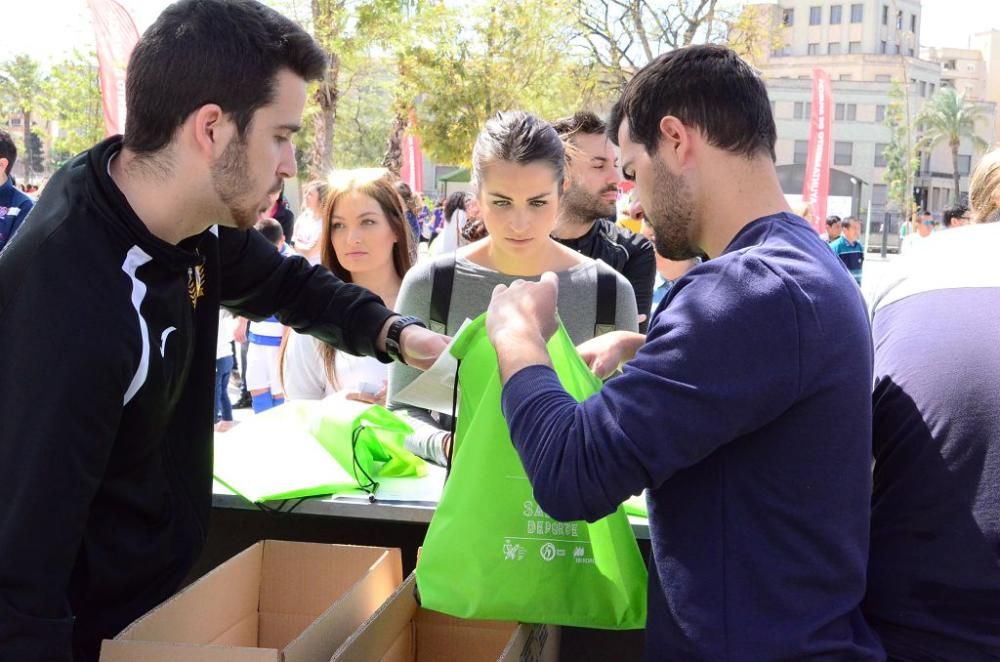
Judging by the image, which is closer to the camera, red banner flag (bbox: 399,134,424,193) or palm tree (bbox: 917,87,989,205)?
red banner flag (bbox: 399,134,424,193)

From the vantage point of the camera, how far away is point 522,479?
1.76 meters

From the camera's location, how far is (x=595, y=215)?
425cm

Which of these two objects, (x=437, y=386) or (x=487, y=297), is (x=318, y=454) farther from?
(x=487, y=297)

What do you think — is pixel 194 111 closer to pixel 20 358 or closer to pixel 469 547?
pixel 20 358

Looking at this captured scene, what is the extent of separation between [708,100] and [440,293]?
1.53m

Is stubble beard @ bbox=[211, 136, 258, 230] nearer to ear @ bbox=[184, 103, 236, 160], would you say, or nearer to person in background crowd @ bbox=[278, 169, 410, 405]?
ear @ bbox=[184, 103, 236, 160]

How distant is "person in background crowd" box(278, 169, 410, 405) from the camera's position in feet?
12.1

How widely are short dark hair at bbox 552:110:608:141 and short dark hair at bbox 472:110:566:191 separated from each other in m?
1.22

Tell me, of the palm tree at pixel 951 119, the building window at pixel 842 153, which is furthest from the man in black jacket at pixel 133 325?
the building window at pixel 842 153

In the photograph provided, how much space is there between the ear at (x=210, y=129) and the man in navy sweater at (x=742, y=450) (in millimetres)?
752

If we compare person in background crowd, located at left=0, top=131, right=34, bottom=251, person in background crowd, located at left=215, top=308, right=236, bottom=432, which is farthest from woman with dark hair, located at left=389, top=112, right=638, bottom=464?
person in background crowd, located at left=0, top=131, right=34, bottom=251

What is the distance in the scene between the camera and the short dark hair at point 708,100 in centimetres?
164

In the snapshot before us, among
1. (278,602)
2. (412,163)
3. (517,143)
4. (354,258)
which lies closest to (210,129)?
(278,602)

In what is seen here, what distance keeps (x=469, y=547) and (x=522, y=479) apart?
0.53ft
